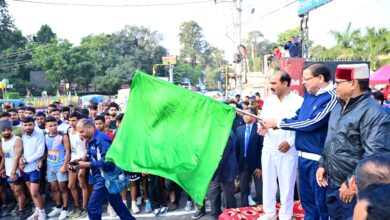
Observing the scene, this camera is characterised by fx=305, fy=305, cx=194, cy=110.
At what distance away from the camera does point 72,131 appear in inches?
230

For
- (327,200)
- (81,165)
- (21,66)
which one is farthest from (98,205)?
(21,66)

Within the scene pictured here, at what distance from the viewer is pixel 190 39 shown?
2968 inches

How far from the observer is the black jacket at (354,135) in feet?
8.23

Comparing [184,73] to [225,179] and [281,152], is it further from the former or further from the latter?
[281,152]

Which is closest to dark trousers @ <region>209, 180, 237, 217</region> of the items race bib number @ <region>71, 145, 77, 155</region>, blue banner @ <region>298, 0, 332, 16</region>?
race bib number @ <region>71, 145, 77, 155</region>

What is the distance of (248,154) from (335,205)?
8.07ft

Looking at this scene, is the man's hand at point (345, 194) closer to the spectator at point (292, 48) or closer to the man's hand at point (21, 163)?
the man's hand at point (21, 163)

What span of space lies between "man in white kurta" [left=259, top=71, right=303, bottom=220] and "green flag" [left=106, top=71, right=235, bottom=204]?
0.76 m

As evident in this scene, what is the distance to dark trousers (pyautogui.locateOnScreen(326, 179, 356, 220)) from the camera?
2799 mm

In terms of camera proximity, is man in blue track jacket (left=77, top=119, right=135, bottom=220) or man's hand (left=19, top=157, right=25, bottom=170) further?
man's hand (left=19, top=157, right=25, bottom=170)

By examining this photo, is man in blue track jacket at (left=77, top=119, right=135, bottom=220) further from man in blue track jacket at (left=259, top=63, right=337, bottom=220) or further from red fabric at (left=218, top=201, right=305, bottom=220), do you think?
man in blue track jacket at (left=259, top=63, right=337, bottom=220)

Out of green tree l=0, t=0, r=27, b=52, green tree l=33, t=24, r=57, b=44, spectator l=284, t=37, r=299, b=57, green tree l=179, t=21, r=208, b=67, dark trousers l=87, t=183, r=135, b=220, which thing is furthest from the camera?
green tree l=179, t=21, r=208, b=67

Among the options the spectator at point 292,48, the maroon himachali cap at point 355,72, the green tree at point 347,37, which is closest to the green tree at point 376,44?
the green tree at point 347,37

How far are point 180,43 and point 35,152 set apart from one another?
72826mm
